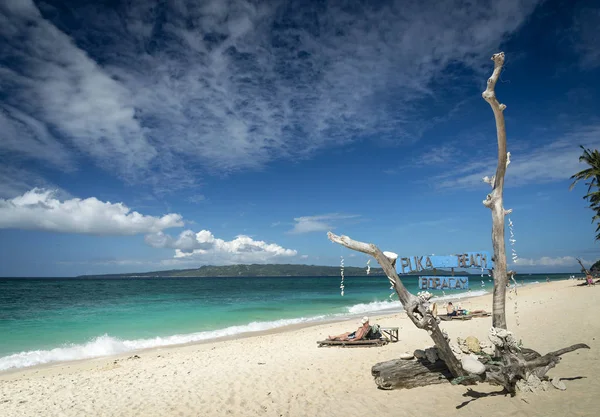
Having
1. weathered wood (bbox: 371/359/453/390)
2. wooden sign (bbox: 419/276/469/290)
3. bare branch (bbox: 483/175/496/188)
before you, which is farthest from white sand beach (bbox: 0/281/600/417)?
bare branch (bbox: 483/175/496/188)

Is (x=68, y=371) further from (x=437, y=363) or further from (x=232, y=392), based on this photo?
(x=437, y=363)

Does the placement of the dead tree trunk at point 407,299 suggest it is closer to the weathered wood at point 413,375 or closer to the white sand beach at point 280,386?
the weathered wood at point 413,375

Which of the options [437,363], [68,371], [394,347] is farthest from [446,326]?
[68,371]

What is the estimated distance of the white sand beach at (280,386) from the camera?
23.7 feet

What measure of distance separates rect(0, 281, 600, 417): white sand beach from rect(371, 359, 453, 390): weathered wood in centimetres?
18

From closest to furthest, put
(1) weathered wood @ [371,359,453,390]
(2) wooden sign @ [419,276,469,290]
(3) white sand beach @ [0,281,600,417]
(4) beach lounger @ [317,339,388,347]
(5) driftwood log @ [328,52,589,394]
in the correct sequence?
1. (3) white sand beach @ [0,281,600,417]
2. (5) driftwood log @ [328,52,589,394]
3. (1) weathered wood @ [371,359,453,390]
4. (2) wooden sign @ [419,276,469,290]
5. (4) beach lounger @ [317,339,388,347]

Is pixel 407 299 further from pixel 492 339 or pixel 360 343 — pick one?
pixel 360 343

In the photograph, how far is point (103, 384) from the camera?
10.8 metres

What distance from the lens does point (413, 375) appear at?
830 cm

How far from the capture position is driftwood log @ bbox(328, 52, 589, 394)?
291 inches

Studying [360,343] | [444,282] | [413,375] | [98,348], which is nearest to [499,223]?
[413,375]

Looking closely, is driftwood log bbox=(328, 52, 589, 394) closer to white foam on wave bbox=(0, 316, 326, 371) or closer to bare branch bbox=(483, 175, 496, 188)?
bare branch bbox=(483, 175, 496, 188)

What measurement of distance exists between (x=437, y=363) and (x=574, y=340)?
686cm

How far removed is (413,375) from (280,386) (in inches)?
142
